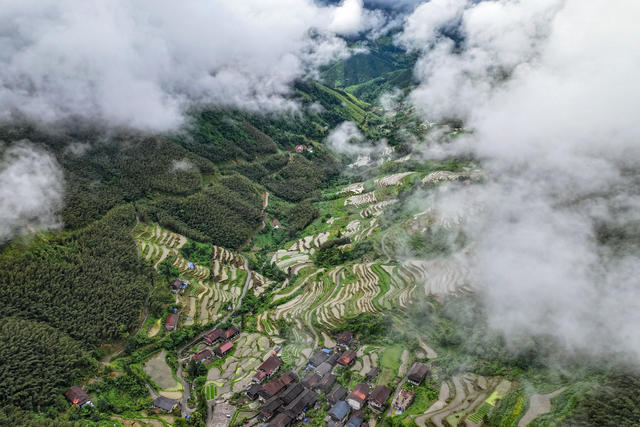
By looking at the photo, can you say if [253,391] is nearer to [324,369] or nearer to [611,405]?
[324,369]

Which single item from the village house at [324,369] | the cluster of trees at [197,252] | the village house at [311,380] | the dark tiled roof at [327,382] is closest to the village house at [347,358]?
the village house at [324,369]

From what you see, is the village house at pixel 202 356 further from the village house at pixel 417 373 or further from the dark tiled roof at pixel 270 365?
the village house at pixel 417 373

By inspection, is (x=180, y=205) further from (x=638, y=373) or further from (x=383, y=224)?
(x=638, y=373)

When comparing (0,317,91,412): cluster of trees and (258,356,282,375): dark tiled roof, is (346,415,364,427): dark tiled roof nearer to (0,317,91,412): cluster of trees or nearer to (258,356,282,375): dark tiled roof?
(258,356,282,375): dark tiled roof

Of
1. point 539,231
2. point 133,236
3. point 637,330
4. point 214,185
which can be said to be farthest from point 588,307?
point 214,185

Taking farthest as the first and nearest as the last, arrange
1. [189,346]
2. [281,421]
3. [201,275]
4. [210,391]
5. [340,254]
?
[340,254] → [201,275] → [189,346] → [210,391] → [281,421]

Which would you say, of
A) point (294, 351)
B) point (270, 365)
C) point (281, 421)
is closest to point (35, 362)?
point (270, 365)
